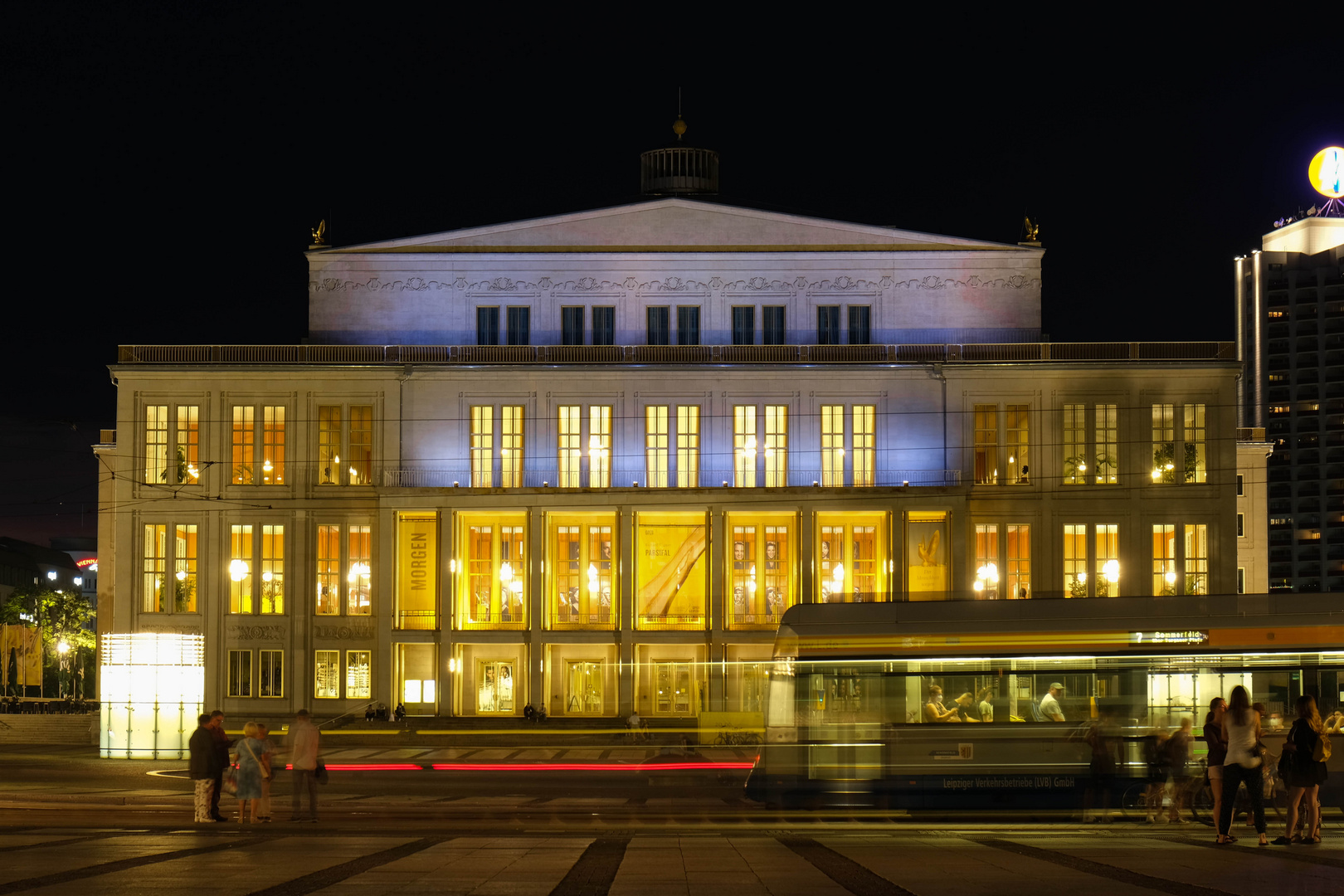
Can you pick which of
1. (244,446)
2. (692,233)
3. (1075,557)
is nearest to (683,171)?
(692,233)

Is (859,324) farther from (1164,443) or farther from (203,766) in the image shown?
(203,766)

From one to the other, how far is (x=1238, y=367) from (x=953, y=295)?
11377 mm

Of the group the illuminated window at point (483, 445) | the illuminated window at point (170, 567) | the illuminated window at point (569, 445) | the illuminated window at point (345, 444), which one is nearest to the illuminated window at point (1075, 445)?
the illuminated window at point (569, 445)

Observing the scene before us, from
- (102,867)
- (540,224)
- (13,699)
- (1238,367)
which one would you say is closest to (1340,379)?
(1238,367)

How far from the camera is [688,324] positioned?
61500 millimetres

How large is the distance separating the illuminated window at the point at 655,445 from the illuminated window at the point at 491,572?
205 inches

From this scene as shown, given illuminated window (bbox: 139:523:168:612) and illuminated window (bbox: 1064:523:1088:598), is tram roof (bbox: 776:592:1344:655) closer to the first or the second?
illuminated window (bbox: 1064:523:1088:598)

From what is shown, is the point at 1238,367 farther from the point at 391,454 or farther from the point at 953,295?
the point at 391,454

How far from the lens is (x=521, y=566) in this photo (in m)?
58.5

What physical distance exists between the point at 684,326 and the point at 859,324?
279 inches

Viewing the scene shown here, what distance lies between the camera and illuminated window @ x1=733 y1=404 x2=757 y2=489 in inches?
2318

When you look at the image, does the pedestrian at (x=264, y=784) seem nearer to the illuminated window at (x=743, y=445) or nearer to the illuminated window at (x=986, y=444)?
the illuminated window at (x=743, y=445)

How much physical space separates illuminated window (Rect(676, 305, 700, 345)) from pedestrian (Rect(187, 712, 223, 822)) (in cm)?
4007

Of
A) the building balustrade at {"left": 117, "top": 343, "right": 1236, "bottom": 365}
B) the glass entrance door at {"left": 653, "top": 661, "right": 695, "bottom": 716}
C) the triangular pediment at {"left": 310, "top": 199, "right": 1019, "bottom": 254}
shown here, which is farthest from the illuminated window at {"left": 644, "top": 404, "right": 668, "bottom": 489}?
the glass entrance door at {"left": 653, "top": 661, "right": 695, "bottom": 716}
